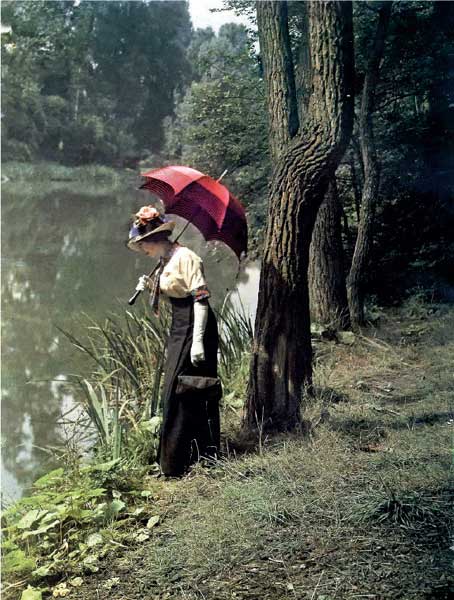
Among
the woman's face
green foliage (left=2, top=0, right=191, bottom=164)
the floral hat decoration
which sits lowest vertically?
the woman's face

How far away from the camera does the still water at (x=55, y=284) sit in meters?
5.77

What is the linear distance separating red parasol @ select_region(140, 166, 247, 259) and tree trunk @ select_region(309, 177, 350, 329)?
2.28 m

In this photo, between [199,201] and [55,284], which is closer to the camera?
[199,201]

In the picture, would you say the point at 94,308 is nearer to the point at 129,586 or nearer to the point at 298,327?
the point at 298,327

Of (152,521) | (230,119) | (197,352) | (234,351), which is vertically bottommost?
(152,521)

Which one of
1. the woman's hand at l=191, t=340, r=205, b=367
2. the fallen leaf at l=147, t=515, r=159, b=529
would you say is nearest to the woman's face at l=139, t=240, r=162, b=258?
the woman's hand at l=191, t=340, r=205, b=367

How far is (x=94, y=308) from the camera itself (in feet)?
27.2

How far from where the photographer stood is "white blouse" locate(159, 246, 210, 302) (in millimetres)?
3439

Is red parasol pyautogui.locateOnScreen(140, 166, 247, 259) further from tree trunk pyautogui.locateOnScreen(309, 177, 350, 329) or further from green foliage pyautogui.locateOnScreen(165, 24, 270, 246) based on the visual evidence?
tree trunk pyautogui.locateOnScreen(309, 177, 350, 329)

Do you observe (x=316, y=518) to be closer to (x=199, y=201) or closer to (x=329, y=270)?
(x=199, y=201)

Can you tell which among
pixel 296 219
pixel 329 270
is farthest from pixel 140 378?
pixel 296 219

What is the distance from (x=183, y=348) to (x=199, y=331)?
16 centimetres

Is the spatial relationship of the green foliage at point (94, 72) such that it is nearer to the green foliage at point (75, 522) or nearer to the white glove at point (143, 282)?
the white glove at point (143, 282)

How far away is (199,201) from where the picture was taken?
353cm
